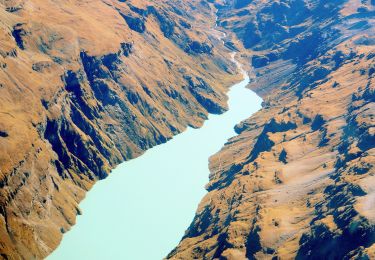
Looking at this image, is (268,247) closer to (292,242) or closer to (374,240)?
(292,242)

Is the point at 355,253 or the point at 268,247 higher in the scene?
the point at 355,253

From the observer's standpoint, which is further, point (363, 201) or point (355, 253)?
point (363, 201)

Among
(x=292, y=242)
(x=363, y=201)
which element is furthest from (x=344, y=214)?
(x=292, y=242)

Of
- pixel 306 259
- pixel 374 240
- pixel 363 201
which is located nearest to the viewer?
pixel 374 240

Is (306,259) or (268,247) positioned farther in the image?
(268,247)

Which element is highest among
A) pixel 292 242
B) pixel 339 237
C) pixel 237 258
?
pixel 339 237

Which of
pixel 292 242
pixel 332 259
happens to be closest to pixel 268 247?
pixel 292 242

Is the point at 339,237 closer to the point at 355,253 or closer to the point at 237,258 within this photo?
the point at 355,253

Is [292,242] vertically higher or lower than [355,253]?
lower

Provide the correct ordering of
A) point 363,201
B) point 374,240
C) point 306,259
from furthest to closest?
point 363,201 → point 306,259 → point 374,240
